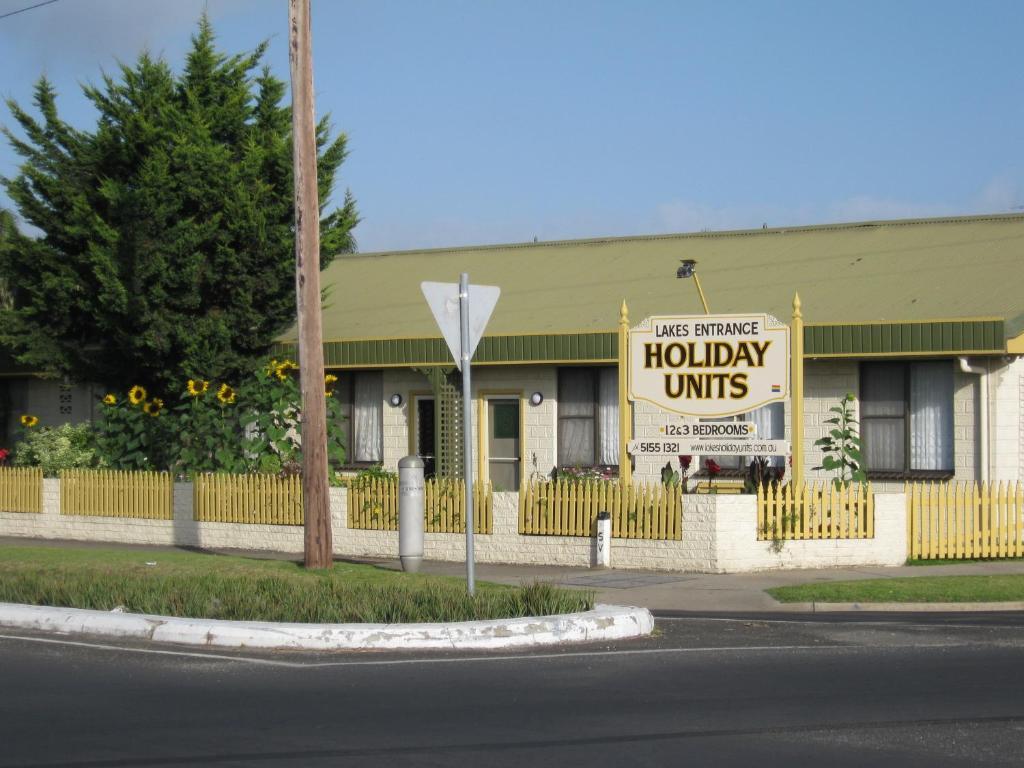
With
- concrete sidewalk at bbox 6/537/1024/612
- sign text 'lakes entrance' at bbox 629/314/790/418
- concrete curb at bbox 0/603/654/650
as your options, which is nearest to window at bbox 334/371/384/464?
concrete sidewalk at bbox 6/537/1024/612

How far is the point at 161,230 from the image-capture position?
24797 mm

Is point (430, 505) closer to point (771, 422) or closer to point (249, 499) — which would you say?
point (249, 499)

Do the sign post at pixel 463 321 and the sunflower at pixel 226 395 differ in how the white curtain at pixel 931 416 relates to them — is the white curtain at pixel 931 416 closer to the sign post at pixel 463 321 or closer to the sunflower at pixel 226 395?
the sign post at pixel 463 321

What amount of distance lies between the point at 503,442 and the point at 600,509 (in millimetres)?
6766

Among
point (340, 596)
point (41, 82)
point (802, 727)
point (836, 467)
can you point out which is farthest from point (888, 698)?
point (41, 82)

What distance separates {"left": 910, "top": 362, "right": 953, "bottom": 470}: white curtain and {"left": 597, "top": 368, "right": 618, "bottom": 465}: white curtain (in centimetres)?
501

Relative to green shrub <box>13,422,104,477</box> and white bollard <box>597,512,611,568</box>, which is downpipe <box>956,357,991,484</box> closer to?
white bollard <box>597,512,611,568</box>

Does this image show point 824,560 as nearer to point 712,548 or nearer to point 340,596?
point 712,548

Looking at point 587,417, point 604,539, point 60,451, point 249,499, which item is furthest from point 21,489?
point 604,539

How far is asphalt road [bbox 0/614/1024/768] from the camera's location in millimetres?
7734

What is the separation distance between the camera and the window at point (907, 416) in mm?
21969

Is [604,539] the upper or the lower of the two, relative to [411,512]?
lower

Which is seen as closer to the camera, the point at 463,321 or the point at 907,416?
the point at 463,321

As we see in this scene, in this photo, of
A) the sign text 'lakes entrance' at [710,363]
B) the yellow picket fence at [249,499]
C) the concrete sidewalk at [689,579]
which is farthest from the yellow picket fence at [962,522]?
the yellow picket fence at [249,499]
